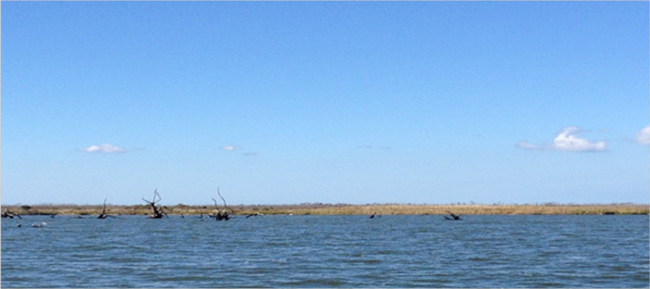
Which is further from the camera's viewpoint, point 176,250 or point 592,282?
point 176,250

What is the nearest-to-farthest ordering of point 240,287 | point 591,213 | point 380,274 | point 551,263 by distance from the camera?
point 240,287 → point 380,274 → point 551,263 → point 591,213

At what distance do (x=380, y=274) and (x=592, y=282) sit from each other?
874 cm

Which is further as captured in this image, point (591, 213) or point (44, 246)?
point (591, 213)

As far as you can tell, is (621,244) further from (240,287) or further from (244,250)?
(240,287)

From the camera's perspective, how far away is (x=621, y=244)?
47094 millimetres

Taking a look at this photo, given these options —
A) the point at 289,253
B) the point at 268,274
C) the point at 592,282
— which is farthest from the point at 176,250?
the point at 592,282

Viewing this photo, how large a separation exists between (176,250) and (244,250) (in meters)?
4.23

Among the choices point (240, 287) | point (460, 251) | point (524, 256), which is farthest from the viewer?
point (460, 251)

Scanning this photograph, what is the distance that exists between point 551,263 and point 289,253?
14.7 m

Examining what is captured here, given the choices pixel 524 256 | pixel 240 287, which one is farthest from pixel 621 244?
pixel 240 287

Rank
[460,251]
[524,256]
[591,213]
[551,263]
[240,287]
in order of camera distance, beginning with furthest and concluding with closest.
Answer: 1. [591,213]
2. [460,251]
3. [524,256]
4. [551,263]
5. [240,287]

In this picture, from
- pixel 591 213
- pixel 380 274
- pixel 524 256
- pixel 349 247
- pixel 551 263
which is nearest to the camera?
pixel 380 274

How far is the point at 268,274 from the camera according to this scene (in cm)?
3034

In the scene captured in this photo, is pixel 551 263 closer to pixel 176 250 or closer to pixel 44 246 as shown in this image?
pixel 176 250
